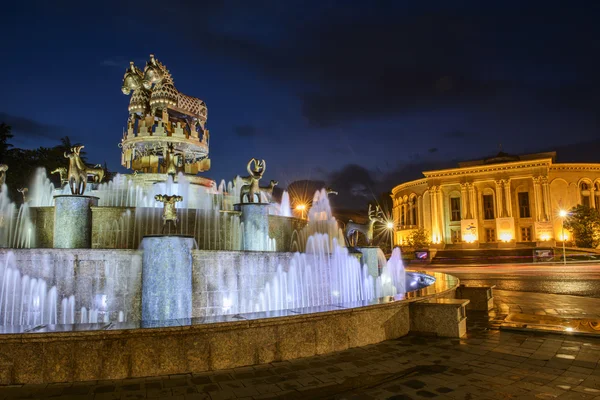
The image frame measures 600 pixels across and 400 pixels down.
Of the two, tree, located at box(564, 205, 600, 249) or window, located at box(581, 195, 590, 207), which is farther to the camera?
window, located at box(581, 195, 590, 207)

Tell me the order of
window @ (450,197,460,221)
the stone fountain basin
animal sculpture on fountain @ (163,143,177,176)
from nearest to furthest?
the stone fountain basin
animal sculpture on fountain @ (163,143,177,176)
window @ (450,197,460,221)

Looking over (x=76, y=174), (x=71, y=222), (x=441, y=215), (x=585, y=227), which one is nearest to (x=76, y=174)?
(x=76, y=174)

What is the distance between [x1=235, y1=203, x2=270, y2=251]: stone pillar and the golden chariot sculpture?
7.75 meters

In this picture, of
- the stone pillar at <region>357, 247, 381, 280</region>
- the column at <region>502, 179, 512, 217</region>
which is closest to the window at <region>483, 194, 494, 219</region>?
the column at <region>502, 179, 512, 217</region>

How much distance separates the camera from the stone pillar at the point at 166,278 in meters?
9.71

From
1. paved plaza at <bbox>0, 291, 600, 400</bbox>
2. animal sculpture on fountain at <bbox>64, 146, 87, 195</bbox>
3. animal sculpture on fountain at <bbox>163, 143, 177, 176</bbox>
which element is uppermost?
animal sculpture on fountain at <bbox>163, 143, 177, 176</bbox>

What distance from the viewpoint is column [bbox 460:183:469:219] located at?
6469 cm

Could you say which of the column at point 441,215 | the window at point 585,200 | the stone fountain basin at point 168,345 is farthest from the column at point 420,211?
the stone fountain basin at point 168,345

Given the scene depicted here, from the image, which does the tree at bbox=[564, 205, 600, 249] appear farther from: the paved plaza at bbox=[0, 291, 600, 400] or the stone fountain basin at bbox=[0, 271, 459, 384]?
the stone fountain basin at bbox=[0, 271, 459, 384]

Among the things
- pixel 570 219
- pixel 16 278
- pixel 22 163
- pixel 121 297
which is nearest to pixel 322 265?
pixel 121 297

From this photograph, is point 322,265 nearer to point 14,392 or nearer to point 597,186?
point 14,392

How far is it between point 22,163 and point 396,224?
2380 inches

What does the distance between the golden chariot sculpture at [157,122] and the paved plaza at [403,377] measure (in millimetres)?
15937

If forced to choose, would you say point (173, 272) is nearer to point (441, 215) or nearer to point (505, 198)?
point (505, 198)
